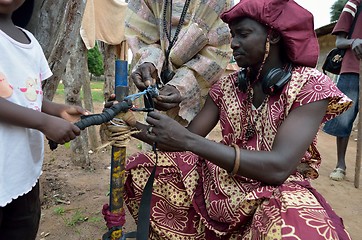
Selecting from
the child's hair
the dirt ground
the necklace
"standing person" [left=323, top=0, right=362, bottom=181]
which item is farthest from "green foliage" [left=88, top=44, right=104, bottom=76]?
the child's hair

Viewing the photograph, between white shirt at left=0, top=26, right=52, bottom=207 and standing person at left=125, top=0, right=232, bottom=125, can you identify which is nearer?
white shirt at left=0, top=26, right=52, bottom=207

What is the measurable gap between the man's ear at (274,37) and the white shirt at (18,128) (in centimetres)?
108

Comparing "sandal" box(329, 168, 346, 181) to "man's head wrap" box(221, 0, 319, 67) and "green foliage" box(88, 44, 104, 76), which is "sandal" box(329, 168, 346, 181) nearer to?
"man's head wrap" box(221, 0, 319, 67)

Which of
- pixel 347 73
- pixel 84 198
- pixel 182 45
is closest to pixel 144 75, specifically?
pixel 182 45

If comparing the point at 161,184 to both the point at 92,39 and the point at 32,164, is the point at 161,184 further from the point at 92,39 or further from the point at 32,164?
the point at 92,39

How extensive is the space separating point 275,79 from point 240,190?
0.57 meters

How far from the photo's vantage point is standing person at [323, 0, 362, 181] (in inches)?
145

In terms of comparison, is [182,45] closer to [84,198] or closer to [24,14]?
[24,14]

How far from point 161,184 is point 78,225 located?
1.06 metres

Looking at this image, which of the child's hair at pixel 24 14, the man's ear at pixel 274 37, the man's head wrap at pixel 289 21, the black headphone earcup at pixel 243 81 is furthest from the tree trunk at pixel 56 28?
the man's ear at pixel 274 37

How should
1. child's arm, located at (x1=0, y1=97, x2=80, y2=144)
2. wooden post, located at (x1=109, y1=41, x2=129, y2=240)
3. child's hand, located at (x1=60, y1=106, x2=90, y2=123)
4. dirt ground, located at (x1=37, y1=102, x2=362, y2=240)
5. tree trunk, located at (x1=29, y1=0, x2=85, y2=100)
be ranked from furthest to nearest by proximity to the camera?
dirt ground, located at (x1=37, y1=102, x2=362, y2=240) → tree trunk, located at (x1=29, y1=0, x2=85, y2=100) → child's hand, located at (x1=60, y1=106, x2=90, y2=123) → wooden post, located at (x1=109, y1=41, x2=129, y2=240) → child's arm, located at (x1=0, y1=97, x2=80, y2=144)

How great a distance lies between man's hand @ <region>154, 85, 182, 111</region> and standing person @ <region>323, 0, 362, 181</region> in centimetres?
245

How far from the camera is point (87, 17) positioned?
15.9 ft

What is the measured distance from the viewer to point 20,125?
4.18 ft
